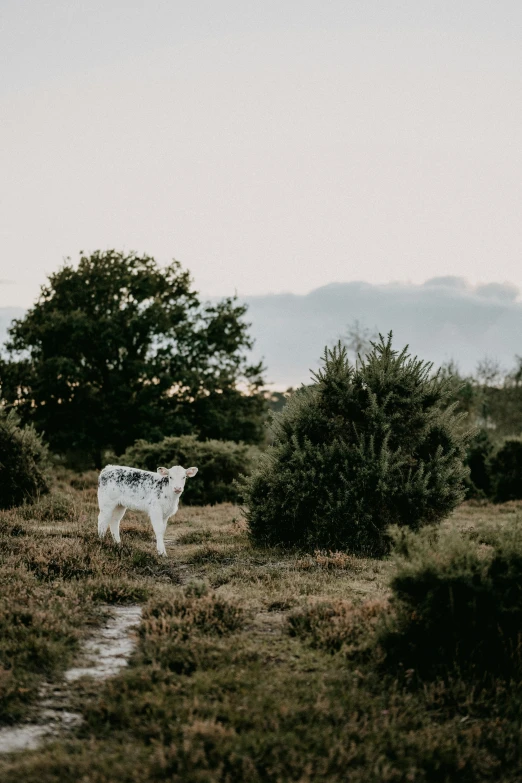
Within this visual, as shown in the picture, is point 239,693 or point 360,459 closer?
point 239,693

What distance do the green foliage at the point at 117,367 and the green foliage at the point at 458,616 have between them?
25292 mm

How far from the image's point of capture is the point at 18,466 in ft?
56.0

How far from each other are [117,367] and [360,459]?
2384 cm

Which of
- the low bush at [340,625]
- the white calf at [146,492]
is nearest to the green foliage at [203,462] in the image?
the white calf at [146,492]

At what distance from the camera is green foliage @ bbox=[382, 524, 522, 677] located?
21.6 ft

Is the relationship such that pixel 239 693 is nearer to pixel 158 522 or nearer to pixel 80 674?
pixel 80 674

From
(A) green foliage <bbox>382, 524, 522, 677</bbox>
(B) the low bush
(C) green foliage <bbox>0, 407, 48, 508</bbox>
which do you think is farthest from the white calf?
(C) green foliage <bbox>0, 407, 48, 508</bbox>

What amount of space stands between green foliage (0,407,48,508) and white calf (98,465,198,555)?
5955 mm

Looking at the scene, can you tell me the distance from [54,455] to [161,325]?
817 centimetres

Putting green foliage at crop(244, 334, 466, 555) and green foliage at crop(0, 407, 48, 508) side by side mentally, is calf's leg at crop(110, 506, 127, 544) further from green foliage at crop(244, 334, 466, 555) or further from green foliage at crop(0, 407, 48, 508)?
green foliage at crop(0, 407, 48, 508)

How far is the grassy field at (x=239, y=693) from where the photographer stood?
16.4 feet

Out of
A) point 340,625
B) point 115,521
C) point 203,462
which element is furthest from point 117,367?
point 340,625

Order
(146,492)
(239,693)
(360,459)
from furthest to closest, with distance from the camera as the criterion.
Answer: (360,459), (146,492), (239,693)

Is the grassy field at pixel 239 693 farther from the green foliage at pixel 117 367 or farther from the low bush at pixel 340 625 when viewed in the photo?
the green foliage at pixel 117 367
